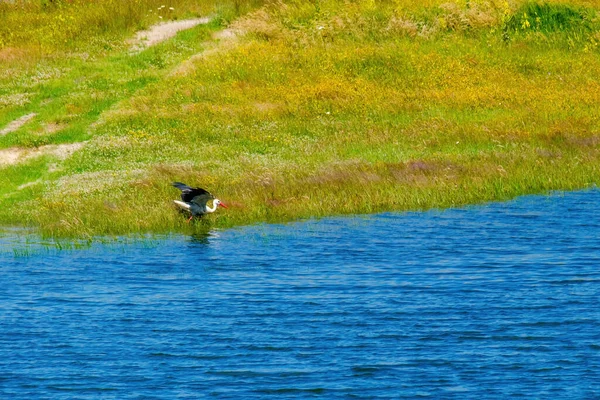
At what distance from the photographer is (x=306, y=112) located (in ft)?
143

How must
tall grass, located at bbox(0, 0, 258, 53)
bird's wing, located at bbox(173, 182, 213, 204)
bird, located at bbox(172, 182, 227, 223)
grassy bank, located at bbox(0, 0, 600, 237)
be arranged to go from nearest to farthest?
bird's wing, located at bbox(173, 182, 213, 204) → bird, located at bbox(172, 182, 227, 223) → grassy bank, located at bbox(0, 0, 600, 237) → tall grass, located at bbox(0, 0, 258, 53)

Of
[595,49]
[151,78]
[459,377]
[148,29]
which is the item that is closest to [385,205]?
[459,377]

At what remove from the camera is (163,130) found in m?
41.8

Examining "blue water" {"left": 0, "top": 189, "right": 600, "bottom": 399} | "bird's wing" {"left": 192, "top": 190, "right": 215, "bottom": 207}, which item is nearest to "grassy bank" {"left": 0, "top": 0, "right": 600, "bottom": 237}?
"bird's wing" {"left": 192, "top": 190, "right": 215, "bottom": 207}

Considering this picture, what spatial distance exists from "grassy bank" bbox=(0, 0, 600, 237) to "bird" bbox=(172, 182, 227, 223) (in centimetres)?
42

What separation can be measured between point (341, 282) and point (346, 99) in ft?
63.0

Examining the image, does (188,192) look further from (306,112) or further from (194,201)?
(306,112)

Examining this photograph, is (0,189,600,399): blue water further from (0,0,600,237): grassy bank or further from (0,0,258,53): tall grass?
(0,0,258,53): tall grass

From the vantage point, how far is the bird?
30875 mm

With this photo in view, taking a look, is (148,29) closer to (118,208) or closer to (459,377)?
(118,208)

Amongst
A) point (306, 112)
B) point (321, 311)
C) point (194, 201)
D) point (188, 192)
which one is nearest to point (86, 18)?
point (306, 112)

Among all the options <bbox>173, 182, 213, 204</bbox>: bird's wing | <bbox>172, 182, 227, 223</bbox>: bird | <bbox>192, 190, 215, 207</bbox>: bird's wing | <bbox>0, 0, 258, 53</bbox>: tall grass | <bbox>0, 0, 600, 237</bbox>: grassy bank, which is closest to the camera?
<bbox>173, 182, 213, 204</bbox>: bird's wing

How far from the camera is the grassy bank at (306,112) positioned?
33.9 meters

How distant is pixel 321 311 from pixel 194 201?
818 cm
